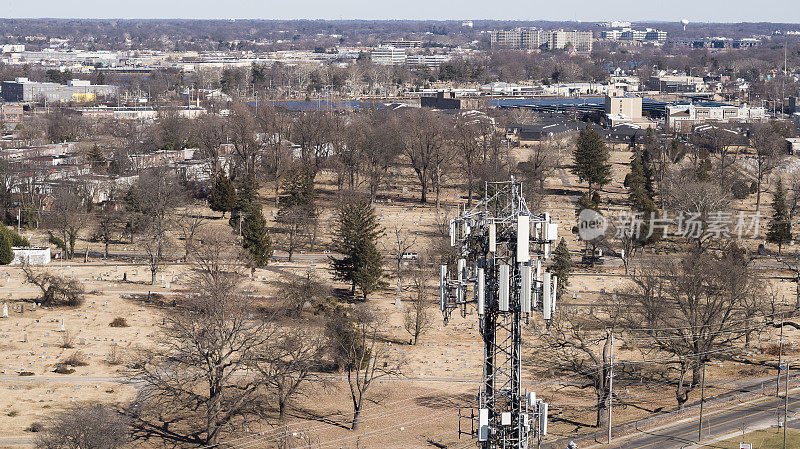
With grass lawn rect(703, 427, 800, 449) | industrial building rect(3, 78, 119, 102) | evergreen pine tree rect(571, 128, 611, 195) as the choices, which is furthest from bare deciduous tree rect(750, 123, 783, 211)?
industrial building rect(3, 78, 119, 102)

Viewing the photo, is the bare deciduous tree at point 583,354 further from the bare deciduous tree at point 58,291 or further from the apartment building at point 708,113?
the apartment building at point 708,113

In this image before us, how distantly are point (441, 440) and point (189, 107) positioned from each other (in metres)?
89.1

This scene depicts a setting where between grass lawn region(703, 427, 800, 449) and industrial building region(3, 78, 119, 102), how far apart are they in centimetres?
11323

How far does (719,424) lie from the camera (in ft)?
98.9

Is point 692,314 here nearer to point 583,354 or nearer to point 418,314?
point 583,354

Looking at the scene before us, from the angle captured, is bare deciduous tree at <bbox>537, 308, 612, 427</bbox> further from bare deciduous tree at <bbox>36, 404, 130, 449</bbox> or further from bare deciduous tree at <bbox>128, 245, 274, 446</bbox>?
bare deciduous tree at <bbox>36, 404, 130, 449</bbox>

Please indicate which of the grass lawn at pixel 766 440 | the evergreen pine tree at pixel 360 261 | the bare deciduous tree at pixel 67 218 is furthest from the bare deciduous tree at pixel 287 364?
the bare deciduous tree at pixel 67 218

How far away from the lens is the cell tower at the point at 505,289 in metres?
20.0

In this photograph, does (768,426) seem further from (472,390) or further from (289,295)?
(289,295)

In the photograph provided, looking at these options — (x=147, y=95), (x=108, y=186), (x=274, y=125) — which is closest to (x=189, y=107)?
(x=147, y=95)

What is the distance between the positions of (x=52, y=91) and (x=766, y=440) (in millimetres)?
119478

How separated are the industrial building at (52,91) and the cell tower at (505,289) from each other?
384 feet

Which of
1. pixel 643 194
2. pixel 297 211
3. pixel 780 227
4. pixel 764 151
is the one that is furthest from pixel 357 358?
pixel 764 151

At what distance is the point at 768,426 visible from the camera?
29.9 m
